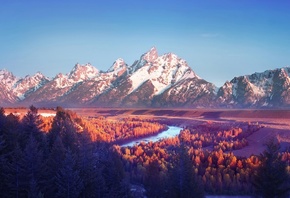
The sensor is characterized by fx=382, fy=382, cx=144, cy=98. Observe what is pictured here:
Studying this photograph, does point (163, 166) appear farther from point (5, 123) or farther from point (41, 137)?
point (5, 123)

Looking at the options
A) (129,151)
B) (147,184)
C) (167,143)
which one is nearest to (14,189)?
(147,184)

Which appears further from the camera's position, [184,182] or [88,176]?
[184,182]

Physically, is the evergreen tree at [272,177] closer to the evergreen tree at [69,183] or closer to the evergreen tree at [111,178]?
the evergreen tree at [111,178]

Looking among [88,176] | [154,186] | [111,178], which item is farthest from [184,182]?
[154,186]

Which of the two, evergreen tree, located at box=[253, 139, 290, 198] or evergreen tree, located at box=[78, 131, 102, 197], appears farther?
evergreen tree, located at box=[253, 139, 290, 198]

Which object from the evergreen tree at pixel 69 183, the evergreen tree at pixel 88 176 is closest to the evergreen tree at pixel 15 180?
the evergreen tree at pixel 69 183

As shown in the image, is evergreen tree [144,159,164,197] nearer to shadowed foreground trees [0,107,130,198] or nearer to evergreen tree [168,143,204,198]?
shadowed foreground trees [0,107,130,198]

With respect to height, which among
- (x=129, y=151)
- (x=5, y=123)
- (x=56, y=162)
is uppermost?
(x=5, y=123)

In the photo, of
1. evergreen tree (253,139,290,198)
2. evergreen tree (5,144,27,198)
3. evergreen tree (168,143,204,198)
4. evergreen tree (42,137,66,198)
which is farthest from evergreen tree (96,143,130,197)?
evergreen tree (253,139,290,198)

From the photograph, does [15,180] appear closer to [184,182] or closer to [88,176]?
[88,176]
